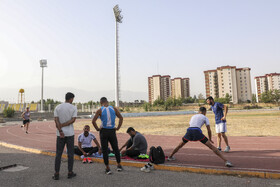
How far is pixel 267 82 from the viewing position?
150 meters

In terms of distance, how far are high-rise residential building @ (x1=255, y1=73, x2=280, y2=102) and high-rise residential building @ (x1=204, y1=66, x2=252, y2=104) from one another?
24458 millimetres

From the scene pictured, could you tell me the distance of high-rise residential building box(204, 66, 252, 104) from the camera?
113688mm

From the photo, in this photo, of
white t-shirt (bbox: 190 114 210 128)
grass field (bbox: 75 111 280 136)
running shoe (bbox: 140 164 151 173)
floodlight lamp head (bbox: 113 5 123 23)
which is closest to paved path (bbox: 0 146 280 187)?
running shoe (bbox: 140 164 151 173)

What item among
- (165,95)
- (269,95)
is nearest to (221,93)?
(269,95)

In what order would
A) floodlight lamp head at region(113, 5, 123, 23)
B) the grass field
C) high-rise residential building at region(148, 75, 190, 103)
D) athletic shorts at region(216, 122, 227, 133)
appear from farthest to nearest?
high-rise residential building at region(148, 75, 190, 103), floodlight lamp head at region(113, 5, 123, 23), the grass field, athletic shorts at region(216, 122, 227, 133)

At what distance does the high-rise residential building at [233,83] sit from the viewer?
114m

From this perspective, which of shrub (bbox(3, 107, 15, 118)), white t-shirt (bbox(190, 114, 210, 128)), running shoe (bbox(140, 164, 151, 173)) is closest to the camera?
running shoe (bbox(140, 164, 151, 173))

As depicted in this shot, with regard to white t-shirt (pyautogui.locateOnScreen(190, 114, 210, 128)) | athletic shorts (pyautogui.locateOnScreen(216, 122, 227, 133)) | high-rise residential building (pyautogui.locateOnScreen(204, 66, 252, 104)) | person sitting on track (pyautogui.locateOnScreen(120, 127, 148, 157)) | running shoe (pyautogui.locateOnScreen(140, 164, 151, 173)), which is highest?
high-rise residential building (pyautogui.locateOnScreen(204, 66, 252, 104))

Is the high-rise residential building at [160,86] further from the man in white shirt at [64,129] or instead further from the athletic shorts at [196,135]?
the man in white shirt at [64,129]

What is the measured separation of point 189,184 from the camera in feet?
13.2

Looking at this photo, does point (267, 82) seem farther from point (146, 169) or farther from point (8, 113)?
point (146, 169)

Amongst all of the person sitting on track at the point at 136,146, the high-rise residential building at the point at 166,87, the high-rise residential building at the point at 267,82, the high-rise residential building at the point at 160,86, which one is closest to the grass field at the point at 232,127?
the person sitting on track at the point at 136,146

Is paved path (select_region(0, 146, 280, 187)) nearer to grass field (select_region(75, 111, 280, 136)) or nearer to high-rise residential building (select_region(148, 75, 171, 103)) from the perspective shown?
grass field (select_region(75, 111, 280, 136))

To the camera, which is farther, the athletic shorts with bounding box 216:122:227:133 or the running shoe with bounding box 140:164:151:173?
the athletic shorts with bounding box 216:122:227:133
